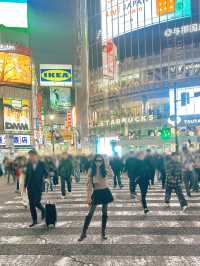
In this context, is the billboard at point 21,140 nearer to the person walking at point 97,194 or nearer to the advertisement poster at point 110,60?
the advertisement poster at point 110,60

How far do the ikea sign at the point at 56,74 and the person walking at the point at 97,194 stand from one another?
1894 inches

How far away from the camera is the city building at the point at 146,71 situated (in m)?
52.7

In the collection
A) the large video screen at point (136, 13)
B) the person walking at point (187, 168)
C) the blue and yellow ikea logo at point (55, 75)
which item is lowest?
the person walking at point (187, 168)

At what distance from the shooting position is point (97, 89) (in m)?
66.5

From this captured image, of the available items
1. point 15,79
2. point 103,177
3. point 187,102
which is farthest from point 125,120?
point 103,177

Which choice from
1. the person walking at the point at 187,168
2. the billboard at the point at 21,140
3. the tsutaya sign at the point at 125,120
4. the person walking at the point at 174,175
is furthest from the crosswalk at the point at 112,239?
the billboard at the point at 21,140

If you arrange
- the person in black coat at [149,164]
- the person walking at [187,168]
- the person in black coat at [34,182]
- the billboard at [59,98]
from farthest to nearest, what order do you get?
the billboard at [59,98]
the person walking at [187,168]
the person in black coat at [149,164]
the person in black coat at [34,182]

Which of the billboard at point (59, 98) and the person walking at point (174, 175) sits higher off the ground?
the billboard at point (59, 98)

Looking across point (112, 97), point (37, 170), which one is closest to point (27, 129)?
point (112, 97)

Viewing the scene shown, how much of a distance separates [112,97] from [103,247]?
55659 mm

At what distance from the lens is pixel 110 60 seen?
54.1 m

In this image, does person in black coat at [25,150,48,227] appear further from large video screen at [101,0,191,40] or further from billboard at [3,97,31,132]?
billboard at [3,97,31,132]

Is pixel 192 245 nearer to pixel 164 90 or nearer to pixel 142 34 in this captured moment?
pixel 164 90

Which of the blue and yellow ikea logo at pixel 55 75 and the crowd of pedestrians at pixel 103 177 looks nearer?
the crowd of pedestrians at pixel 103 177
